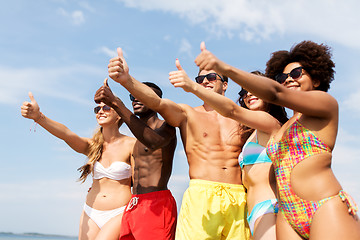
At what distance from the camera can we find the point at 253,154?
15.4 feet

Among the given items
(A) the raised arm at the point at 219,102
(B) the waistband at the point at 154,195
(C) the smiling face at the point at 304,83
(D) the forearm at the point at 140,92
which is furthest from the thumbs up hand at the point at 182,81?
(B) the waistband at the point at 154,195

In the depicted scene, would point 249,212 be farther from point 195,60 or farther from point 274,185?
point 195,60

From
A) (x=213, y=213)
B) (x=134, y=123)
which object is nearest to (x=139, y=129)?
(x=134, y=123)

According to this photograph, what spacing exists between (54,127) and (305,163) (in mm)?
4741

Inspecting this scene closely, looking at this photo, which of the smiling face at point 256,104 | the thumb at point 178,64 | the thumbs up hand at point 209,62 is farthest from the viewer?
the smiling face at point 256,104

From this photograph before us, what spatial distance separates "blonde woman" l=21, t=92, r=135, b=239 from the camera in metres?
6.42

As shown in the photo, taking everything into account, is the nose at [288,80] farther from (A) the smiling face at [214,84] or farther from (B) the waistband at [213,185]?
(A) the smiling face at [214,84]

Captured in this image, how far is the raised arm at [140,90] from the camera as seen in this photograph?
4.59 meters

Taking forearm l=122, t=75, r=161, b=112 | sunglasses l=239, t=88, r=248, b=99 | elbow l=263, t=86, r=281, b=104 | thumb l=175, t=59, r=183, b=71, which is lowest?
elbow l=263, t=86, r=281, b=104

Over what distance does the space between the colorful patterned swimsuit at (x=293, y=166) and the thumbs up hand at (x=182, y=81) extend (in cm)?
116

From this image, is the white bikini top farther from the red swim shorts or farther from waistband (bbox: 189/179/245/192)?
waistband (bbox: 189/179/245/192)

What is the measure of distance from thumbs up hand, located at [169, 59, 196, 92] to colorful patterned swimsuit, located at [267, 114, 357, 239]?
1.16m

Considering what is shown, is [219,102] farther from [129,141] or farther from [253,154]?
[129,141]

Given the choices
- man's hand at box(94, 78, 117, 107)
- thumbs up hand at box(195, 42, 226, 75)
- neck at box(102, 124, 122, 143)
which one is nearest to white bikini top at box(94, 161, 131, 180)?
neck at box(102, 124, 122, 143)
